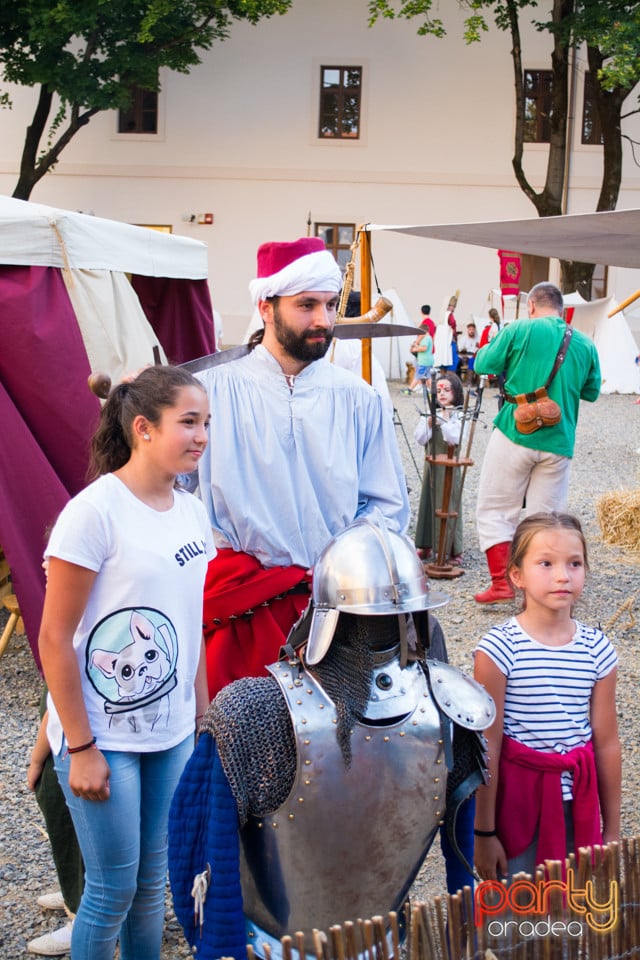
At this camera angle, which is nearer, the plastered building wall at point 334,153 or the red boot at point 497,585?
the red boot at point 497,585

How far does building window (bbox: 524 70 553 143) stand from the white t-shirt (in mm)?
22976

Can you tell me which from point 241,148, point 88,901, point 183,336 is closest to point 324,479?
point 88,901

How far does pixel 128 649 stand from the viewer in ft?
6.64

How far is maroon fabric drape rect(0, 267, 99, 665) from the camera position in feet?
14.1

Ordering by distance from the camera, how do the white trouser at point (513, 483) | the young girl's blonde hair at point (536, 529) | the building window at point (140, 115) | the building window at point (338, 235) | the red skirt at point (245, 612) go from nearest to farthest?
the young girl's blonde hair at point (536, 529)
the red skirt at point (245, 612)
the white trouser at point (513, 483)
the building window at point (338, 235)
the building window at point (140, 115)

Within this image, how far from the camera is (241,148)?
2316cm

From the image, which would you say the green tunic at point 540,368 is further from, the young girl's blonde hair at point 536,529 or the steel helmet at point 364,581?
the steel helmet at point 364,581

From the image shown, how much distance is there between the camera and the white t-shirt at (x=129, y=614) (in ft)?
6.50

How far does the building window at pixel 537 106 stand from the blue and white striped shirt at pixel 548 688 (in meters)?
22.6

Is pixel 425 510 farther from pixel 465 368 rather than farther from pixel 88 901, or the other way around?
pixel 465 368

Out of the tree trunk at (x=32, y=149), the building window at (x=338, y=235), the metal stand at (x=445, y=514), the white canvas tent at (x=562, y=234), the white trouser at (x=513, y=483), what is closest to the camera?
the white canvas tent at (x=562, y=234)

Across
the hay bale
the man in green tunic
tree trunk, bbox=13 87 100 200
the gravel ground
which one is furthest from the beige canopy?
tree trunk, bbox=13 87 100 200

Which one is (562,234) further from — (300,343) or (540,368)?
(300,343)

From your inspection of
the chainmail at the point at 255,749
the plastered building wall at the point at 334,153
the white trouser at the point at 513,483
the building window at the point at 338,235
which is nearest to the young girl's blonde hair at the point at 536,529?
the chainmail at the point at 255,749
